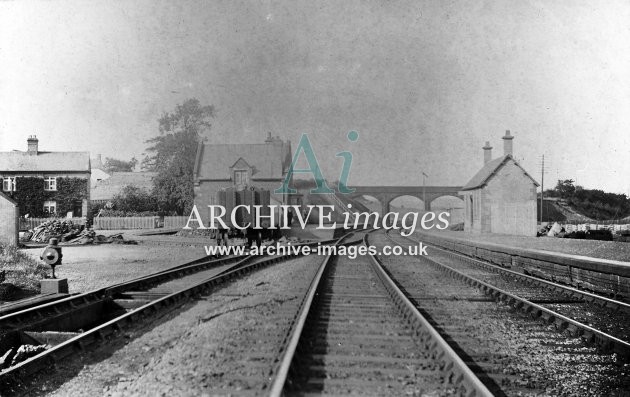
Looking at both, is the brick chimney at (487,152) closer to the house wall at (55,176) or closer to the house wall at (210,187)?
the house wall at (210,187)

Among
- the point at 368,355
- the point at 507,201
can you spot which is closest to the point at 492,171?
the point at 507,201

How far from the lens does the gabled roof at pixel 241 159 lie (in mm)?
48125

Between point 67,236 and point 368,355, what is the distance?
23.6m

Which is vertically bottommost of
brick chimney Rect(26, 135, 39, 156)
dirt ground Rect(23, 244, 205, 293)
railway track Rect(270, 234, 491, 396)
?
dirt ground Rect(23, 244, 205, 293)

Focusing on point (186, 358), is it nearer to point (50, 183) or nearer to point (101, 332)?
point (101, 332)

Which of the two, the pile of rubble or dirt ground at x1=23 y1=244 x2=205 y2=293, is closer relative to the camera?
dirt ground at x1=23 y1=244 x2=205 y2=293

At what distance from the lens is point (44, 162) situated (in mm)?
48250

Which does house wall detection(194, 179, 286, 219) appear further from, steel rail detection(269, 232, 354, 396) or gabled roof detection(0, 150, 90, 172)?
steel rail detection(269, 232, 354, 396)

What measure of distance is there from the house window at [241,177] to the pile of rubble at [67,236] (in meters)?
19.5

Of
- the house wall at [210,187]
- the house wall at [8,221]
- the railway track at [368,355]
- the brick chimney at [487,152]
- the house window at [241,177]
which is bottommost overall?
the railway track at [368,355]

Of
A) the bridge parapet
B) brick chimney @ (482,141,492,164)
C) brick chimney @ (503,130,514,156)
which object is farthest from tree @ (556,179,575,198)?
brick chimney @ (503,130,514,156)

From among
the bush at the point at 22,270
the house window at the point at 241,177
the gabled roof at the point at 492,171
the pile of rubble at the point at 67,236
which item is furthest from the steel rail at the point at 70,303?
the house window at the point at 241,177

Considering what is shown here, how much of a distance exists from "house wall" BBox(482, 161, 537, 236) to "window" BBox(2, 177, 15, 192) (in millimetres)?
40179

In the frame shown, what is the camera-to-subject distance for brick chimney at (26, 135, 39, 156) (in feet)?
161
